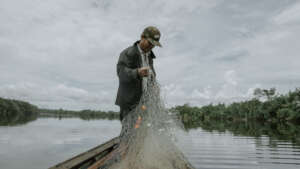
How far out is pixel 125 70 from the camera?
343 cm

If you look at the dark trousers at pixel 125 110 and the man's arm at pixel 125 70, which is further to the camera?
the dark trousers at pixel 125 110

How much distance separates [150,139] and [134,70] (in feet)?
3.22

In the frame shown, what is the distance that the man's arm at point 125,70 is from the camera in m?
3.33

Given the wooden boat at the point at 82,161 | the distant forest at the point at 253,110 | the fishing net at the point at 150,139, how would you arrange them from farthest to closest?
1. the distant forest at the point at 253,110
2. the wooden boat at the point at 82,161
3. the fishing net at the point at 150,139

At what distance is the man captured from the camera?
330cm

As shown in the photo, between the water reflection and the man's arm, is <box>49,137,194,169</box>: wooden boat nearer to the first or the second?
the man's arm

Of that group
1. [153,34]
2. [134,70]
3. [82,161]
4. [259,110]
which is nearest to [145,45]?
[153,34]

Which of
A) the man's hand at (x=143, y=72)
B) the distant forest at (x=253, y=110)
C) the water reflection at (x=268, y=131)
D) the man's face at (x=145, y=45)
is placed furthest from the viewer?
the distant forest at (x=253, y=110)

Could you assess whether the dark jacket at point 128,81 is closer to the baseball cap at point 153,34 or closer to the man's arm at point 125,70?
the man's arm at point 125,70

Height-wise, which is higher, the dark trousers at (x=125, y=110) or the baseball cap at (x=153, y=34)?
the baseball cap at (x=153, y=34)

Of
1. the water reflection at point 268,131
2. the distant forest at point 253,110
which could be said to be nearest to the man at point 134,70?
the water reflection at point 268,131

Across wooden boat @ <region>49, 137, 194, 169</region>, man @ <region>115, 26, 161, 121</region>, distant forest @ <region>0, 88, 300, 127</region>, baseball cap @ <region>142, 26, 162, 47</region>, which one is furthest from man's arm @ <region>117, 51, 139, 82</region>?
distant forest @ <region>0, 88, 300, 127</region>

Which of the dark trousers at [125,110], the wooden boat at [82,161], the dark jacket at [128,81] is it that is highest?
the dark jacket at [128,81]

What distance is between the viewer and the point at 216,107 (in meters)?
87.8
